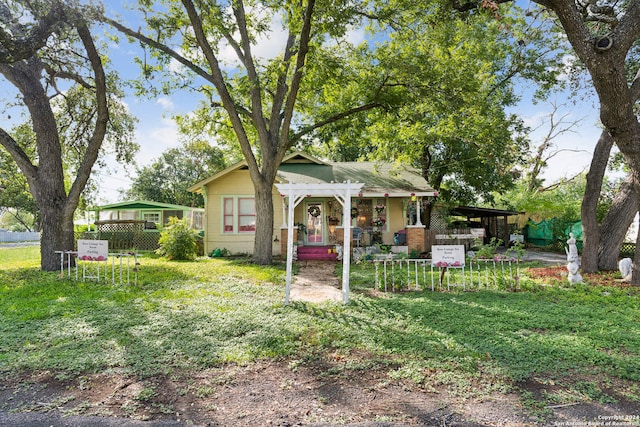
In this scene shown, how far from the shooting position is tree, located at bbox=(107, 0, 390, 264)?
10.3 metres

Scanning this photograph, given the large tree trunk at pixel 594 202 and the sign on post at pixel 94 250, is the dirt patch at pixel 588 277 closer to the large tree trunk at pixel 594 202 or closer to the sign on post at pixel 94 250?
the large tree trunk at pixel 594 202

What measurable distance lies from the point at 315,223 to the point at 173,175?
28.0 metres

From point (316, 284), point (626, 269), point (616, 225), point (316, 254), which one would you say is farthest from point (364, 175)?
point (626, 269)

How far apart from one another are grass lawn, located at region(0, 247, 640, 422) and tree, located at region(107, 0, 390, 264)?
5232 mm

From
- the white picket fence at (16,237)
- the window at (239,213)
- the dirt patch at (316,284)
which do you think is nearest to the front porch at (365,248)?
the dirt patch at (316,284)

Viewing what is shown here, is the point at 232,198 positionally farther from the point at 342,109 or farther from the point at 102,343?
the point at 102,343

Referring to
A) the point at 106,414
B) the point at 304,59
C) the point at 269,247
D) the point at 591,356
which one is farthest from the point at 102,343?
the point at 304,59

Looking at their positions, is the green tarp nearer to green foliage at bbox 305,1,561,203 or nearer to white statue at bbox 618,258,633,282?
green foliage at bbox 305,1,561,203

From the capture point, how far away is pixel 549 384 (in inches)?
135

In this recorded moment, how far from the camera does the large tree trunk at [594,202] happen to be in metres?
9.51

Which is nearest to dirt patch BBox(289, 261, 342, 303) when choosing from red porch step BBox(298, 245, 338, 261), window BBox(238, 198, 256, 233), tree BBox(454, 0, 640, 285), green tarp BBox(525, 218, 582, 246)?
red porch step BBox(298, 245, 338, 261)

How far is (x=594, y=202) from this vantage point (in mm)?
9539

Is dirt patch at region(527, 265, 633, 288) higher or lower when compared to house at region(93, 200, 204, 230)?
lower

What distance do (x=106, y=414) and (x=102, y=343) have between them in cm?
190
